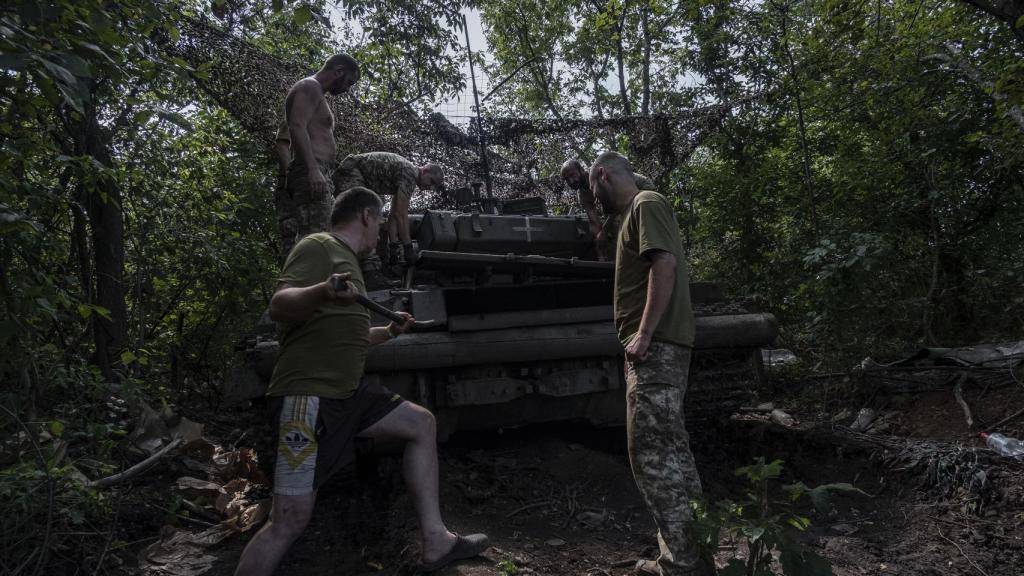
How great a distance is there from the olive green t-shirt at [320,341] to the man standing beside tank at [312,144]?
7.24 feet

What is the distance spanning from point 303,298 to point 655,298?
4.60ft

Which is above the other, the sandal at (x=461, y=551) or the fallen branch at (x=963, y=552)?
the sandal at (x=461, y=551)

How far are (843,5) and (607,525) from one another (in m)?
5.34

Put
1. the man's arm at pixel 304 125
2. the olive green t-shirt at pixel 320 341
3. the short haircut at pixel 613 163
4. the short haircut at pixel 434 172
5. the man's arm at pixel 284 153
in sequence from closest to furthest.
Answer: the olive green t-shirt at pixel 320 341, the short haircut at pixel 613 163, the man's arm at pixel 304 125, the man's arm at pixel 284 153, the short haircut at pixel 434 172

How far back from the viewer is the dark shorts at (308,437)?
284 cm

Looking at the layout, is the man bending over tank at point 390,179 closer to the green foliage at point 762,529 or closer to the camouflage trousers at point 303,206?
the camouflage trousers at point 303,206

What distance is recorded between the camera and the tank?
15.2 ft

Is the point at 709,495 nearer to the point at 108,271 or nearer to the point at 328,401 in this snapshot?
the point at 328,401

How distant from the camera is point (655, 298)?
3.14 m

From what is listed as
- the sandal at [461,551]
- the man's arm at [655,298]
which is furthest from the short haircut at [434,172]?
the sandal at [461,551]

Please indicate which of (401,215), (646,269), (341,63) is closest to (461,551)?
(646,269)

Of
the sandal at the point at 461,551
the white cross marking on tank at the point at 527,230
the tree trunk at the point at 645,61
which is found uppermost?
the tree trunk at the point at 645,61

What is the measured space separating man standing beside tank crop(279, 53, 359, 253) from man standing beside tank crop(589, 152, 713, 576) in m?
2.60

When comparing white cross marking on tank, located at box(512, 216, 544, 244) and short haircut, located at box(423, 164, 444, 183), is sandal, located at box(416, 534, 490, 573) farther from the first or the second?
short haircut, located at box(423, 164, 444, 183)
